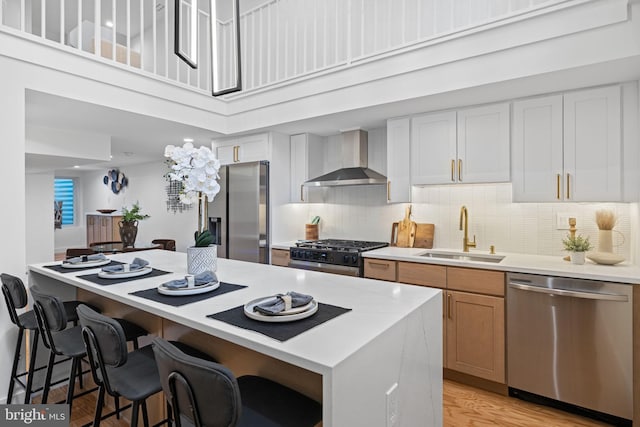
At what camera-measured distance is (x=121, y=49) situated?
15.1 ft

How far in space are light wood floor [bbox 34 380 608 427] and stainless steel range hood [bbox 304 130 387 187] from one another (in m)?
1.98

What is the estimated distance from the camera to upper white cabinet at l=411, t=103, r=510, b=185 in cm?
283

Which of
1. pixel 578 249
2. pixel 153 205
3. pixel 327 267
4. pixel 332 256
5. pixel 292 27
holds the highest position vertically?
pixel 292 27

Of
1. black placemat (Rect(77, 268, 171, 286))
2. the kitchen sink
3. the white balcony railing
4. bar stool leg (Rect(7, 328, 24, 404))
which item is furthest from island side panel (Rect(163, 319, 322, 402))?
the kitchen sink

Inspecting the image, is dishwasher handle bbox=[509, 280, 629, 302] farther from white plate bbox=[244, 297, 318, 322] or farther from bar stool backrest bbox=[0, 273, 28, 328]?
bar stool backrest bbox=[0, 273, 28, 328]

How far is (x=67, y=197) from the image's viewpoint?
9.81 m

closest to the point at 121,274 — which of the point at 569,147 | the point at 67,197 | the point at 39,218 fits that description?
the point at 569,147

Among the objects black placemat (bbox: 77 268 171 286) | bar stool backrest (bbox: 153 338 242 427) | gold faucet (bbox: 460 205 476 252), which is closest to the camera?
bar stool backrest (bbox: 153 338 242 427)

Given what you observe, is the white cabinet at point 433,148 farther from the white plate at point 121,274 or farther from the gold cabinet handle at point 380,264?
the white plate at point 121,274

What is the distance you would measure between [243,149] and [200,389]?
3529 mm

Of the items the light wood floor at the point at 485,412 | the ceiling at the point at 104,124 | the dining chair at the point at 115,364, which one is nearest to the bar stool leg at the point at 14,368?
the light wood floor at the point at 485,412

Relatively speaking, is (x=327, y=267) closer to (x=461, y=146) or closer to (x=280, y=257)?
(x=280, y=257)

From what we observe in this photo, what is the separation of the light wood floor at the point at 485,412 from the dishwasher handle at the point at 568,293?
0.80m

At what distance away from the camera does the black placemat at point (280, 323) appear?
1.17 metres
